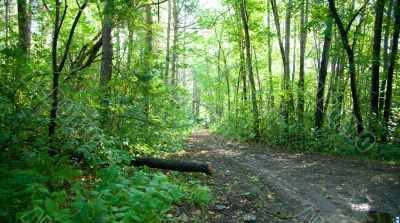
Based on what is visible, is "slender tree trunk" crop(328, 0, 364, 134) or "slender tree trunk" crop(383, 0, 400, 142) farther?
"slender tree trunk" crop(383, 0, 400, 142)

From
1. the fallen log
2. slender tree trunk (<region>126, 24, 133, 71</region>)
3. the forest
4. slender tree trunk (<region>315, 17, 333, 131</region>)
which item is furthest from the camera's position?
slender tree trunk (<region>315, 17, 333, 131</region>)

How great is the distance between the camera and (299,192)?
6.16 meters

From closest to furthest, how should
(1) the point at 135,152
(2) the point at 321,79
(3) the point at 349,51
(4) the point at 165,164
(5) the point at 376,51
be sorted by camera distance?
(4) the point at 165,164 → (1) the point at 135,152 → (3) the point at 349,51 → (5) the point at 376,51 → (2) the point at 321,79

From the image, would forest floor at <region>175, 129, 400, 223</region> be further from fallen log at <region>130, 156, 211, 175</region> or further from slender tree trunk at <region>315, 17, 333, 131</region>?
slender tree trunk at <region>315, 17, 333, 131</region>

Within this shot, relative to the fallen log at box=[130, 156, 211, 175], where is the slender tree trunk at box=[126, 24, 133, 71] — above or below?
above

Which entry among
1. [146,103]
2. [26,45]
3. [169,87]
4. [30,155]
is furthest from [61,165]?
[169,87]

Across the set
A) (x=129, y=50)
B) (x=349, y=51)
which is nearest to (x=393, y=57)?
(x=349, y=51)

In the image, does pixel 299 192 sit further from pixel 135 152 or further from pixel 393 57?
pixel 393 57

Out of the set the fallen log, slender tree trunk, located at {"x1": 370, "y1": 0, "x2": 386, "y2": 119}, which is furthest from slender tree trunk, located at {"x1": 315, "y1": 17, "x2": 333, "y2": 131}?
the fallen log

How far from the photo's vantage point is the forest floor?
4957mm

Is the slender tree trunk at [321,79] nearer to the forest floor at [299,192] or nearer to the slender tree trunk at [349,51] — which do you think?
the slender tree trunk at [349,51]

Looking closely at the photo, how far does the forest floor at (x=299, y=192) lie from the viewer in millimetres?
4957

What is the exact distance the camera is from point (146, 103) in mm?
8531

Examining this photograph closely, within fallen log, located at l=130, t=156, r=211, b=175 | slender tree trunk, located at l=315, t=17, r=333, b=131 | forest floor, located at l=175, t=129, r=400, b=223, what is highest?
slender tree trunk, located at l=315, t=17, r=333, b=131
